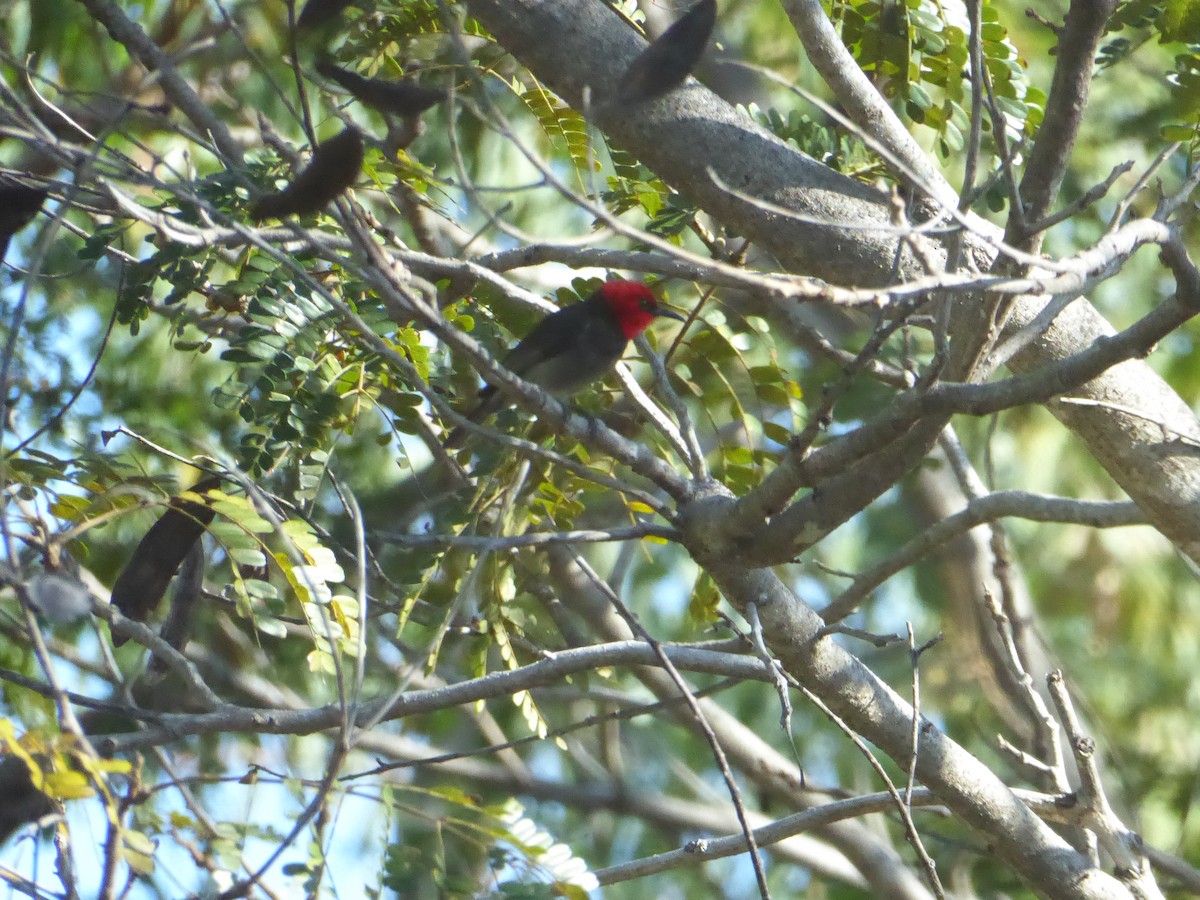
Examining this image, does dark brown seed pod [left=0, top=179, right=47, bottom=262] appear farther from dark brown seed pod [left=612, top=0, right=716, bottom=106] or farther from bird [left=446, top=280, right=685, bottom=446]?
bird [left=446, top=280, right=685, bottom=446]

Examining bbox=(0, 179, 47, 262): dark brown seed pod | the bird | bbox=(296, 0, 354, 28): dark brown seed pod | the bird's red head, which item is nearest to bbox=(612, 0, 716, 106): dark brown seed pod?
bbox=(296, 0, 354, 28): dark brown seed pod

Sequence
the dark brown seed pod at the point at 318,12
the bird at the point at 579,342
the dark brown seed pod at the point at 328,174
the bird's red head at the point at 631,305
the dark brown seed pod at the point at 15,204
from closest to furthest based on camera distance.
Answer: the dark brown seed pod at the point at 328,174 → the dark brown seed pod at the point at 318,12 → the dark brown seed pod at the point at 15,204 → the bird at the point at 579,342 → the bird's red head at the point at 631,305

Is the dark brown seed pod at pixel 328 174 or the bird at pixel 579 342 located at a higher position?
the bird at pixel 579 342

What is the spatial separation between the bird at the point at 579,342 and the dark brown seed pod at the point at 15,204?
1572 mm

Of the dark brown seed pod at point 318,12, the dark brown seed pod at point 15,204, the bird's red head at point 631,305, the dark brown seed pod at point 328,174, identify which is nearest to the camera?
the dark brown seed pod at point 328,174

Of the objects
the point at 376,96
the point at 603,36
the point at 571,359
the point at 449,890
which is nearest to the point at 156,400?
the point at 571,359

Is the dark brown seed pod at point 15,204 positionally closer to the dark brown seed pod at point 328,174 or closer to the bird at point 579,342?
the dark brown seed pod at point 328,174

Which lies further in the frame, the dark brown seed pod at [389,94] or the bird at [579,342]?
the bird at [579,342]

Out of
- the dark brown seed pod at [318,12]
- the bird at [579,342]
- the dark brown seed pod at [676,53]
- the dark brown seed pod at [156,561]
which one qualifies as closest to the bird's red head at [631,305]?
the bird at [579,342]

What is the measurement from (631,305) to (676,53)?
2562 millimetres

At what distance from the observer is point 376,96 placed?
2408 millimetres

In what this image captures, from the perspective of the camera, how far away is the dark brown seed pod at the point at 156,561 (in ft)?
9.78

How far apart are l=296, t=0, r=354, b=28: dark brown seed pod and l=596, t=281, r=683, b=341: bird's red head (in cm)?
229

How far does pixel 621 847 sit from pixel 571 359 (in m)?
4.21
